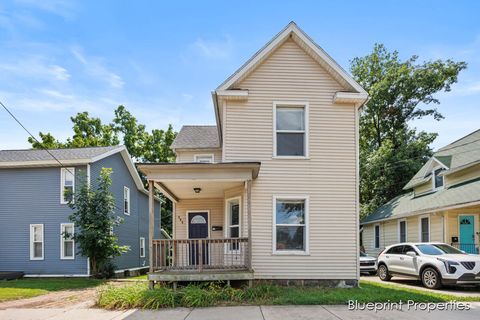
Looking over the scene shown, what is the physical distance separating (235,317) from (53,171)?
1434 centimetres

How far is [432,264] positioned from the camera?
1267 cm

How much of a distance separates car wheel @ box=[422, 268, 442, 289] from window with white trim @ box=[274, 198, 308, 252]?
4.31 m

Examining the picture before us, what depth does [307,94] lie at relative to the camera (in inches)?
500

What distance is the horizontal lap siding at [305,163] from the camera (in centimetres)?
1200

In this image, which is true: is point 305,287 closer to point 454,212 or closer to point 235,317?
point 235,317

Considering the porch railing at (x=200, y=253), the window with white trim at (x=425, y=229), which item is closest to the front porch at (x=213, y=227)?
the porch railing at (x=200, y=253)

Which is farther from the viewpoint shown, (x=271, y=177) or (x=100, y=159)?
(x=100, y=159)

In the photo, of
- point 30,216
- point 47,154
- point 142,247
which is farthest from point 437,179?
point 30,216

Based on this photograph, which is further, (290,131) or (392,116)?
(392,116)

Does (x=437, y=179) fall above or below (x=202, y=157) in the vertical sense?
below

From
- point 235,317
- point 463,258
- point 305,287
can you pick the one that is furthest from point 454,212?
point 235,317

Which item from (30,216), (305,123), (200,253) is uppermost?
(305,123)

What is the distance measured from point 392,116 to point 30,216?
28.0 metres

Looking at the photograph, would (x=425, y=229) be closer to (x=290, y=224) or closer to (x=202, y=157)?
(x=290, y=224)
